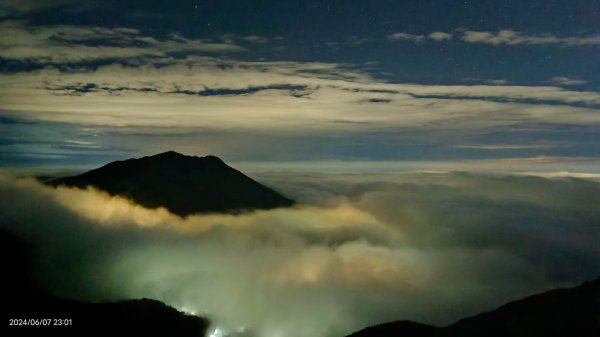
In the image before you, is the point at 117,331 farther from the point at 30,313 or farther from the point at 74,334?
the point at 30,313

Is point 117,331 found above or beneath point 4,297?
beneath

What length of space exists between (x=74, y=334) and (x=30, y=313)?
89.5 feet

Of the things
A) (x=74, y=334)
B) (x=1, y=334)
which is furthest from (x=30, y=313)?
(x=74, y=334)

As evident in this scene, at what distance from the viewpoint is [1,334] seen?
185m

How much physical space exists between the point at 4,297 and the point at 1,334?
762 inches

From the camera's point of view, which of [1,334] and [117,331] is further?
[117,331]

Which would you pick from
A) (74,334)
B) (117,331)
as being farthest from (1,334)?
(117,331)

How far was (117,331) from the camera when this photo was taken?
198000 mm

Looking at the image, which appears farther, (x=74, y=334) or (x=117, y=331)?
(x=117, y=331)

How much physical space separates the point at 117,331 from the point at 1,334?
46.2m

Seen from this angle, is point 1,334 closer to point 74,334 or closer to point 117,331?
point 74,334

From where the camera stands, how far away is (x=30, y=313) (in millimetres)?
194125

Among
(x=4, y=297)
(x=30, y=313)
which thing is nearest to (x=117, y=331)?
(x=30, y=313)

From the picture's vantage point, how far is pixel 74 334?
184 meters
